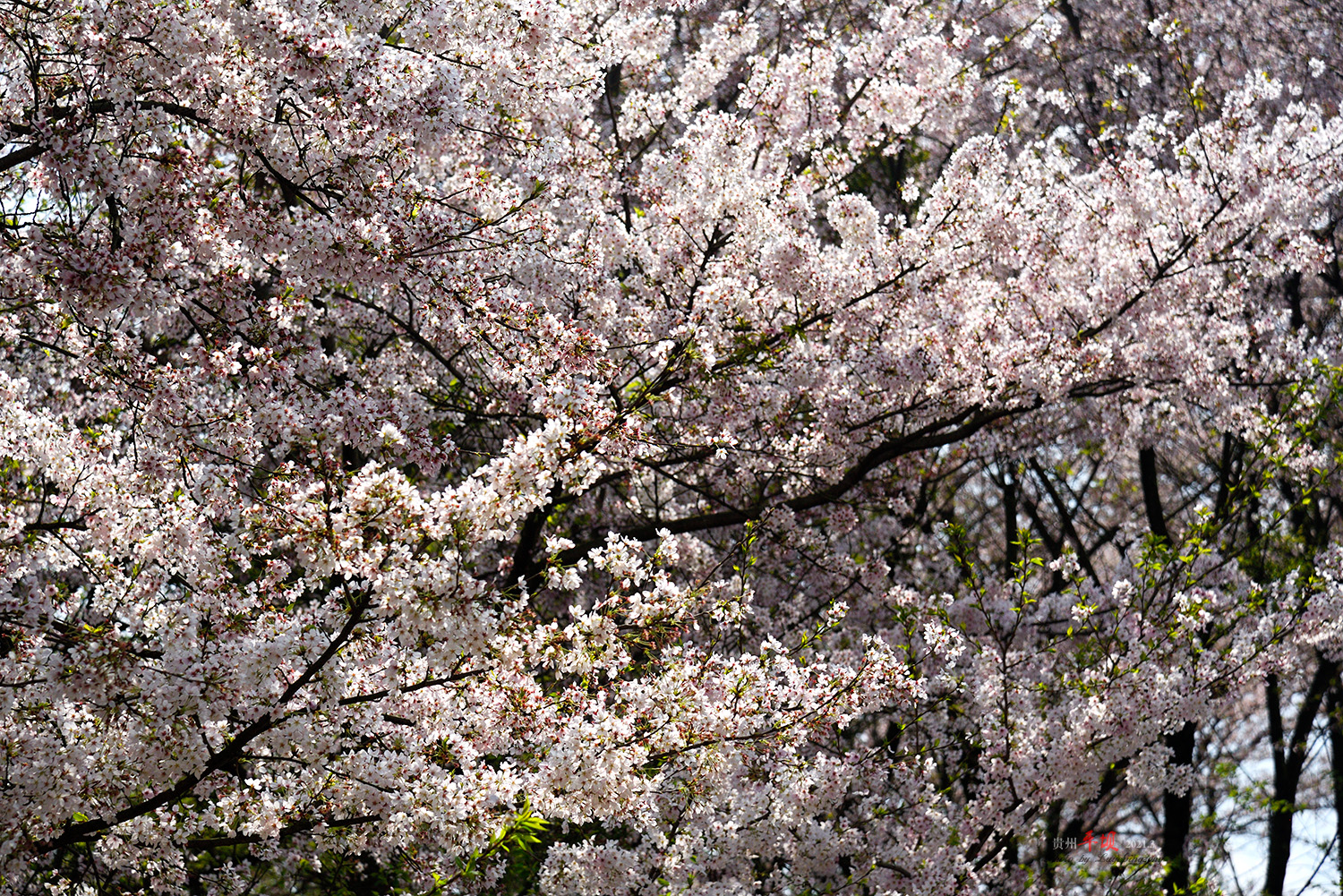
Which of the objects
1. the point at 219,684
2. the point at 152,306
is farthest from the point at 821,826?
the point at 152,306

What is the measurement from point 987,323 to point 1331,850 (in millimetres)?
7925

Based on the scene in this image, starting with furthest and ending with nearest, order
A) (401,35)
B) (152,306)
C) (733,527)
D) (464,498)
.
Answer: (733,527), (401,35), (152,306), (464,498)

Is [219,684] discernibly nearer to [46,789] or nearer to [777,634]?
[46,789]

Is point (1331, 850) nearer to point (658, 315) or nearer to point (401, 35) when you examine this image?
point (658, 315)

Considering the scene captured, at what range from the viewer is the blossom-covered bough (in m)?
4.89

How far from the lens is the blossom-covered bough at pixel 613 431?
4.89m

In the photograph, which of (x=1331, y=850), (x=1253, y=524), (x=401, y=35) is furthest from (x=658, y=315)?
(x=1331, y=850)

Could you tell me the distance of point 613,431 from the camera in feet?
15.9

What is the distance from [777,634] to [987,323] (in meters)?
3.30

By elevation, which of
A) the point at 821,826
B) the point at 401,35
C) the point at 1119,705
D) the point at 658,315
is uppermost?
the point at 658,315

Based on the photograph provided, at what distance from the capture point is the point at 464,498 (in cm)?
405

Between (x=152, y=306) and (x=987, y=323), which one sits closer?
(x=152, y=306)

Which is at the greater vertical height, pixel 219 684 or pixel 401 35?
pixel 401 35

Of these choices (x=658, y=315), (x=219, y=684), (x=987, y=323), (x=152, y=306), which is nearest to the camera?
(x=219, y=684)
